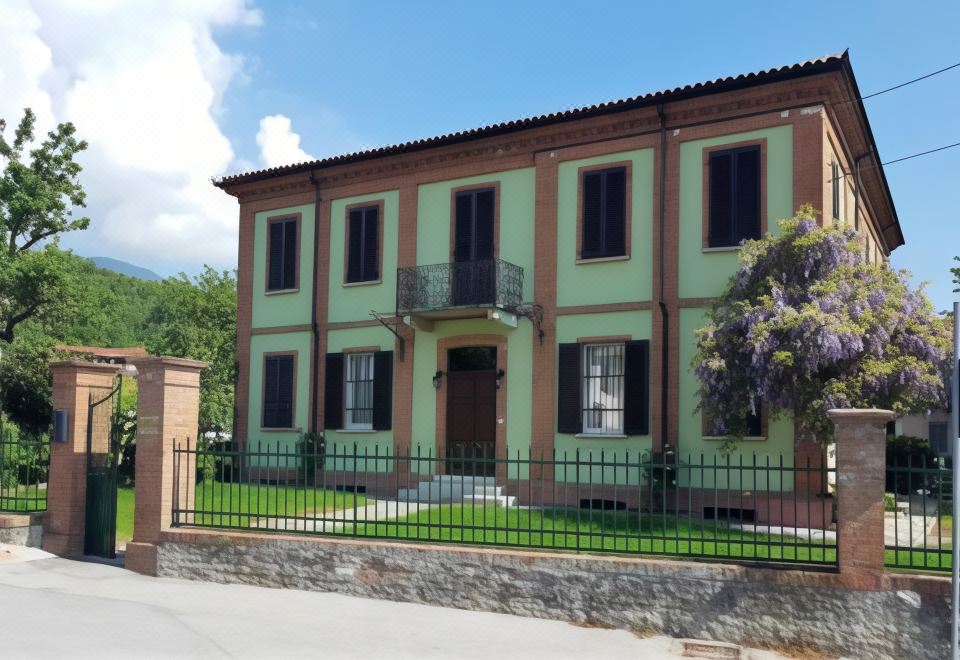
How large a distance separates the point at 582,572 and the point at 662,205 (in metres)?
9.42

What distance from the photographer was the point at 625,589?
898cm

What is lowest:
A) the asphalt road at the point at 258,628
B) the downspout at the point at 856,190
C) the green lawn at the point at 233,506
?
the asphalt road at the point at 258,628

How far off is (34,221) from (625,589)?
3279 cm

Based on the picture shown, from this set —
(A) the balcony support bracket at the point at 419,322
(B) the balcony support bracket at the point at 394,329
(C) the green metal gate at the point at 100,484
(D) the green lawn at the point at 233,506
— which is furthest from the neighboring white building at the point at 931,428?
(C) the green metal gate at the point at 100,484

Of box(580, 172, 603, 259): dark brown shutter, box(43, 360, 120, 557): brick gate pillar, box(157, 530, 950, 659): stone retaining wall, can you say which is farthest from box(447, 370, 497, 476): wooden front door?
box(157, 530, 950, 659): stone retaining wall

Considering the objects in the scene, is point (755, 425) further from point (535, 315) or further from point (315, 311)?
point (315, 311)

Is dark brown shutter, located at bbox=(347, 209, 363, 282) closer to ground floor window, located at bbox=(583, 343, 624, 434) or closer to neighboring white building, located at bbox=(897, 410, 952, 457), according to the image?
ground floor window, located at bbox=(583, 343, 624, 434)

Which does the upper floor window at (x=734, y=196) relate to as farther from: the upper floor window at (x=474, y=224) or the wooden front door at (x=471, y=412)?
the wooden front door at (x=471, y=412)

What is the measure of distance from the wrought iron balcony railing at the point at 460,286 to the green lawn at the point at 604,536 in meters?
4.93

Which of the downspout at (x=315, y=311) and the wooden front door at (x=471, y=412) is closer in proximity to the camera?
the wooden front door at (x=471, y=412)

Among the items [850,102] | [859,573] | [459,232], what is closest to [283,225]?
[459,232]

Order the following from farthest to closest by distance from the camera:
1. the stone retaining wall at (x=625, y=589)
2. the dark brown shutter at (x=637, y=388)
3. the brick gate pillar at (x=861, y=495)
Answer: the dark brown shutter at (x=637, y=388) < the brick gate pillar at (x=861, y=495) < the stone retaining wall at (x=625, y=589)

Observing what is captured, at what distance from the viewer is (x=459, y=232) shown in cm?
1948

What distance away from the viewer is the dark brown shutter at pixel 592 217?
58.2 feet
